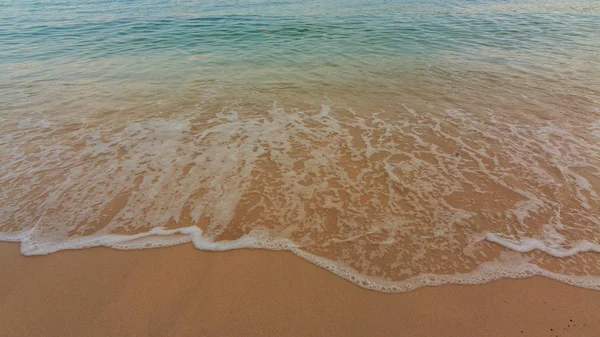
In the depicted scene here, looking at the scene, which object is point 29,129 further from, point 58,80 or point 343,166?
point 343,166

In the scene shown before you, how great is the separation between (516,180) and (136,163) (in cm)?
528

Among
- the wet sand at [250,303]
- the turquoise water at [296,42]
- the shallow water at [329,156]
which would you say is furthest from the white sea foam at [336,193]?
the turquoise water at [296,42]

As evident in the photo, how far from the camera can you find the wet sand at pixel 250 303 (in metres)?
2.43

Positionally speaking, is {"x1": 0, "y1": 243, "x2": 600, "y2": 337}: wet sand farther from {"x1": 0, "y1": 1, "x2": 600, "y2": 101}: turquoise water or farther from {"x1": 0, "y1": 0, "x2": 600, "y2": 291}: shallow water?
{"x1": 0, "y1": 1, "x2": 600, "y2": 101}: turquoise water

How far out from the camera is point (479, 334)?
236 cm

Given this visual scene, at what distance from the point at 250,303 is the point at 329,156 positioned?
102 inches

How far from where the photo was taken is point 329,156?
4668 mm

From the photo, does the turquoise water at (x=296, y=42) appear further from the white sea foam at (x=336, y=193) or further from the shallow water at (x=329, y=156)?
the white sea foam at (x=336, y=193)

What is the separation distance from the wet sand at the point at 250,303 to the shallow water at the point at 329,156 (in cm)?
18

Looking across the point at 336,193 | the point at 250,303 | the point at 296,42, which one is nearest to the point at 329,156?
the point at 336,193

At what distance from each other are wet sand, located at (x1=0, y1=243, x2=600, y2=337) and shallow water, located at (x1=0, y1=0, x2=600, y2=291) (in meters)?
0.18

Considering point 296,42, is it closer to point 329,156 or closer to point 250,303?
point 329,156

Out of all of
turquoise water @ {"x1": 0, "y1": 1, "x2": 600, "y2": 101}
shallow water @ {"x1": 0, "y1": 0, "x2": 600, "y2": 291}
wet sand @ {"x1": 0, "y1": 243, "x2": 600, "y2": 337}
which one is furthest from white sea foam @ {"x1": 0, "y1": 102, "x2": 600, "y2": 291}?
turquoise water @ {"x1": 0, "y1": 1, "x2": 600, "y2": 101}

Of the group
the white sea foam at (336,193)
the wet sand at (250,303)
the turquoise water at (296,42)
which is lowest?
the wet sand at (250,303)
